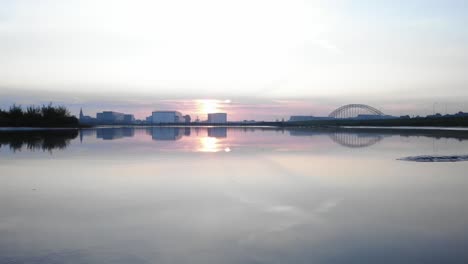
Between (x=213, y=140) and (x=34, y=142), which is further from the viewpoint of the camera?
(x=213, y=140)

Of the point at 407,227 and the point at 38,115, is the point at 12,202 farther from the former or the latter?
the point at 38,115

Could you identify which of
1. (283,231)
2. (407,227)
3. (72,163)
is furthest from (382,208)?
(72,163)

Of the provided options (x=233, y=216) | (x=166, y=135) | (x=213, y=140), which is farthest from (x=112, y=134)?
Result: (x=233, y=216)

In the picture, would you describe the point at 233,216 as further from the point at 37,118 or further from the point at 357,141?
the point at 37,118

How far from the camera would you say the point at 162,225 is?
8883 mm

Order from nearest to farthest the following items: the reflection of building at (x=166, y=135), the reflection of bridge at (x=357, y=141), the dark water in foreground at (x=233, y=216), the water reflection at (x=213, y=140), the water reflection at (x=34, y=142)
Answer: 1. the dark water in foreground at (x=233, y=216)
2. the water reflection at (x=34, y=142)
3. the water reflection at (x=213, y=140)
4. the reflection of bridge at (x=357, y=141)
5. the reflection of building at (x=166, y=135)

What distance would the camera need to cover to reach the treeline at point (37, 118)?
265 ft

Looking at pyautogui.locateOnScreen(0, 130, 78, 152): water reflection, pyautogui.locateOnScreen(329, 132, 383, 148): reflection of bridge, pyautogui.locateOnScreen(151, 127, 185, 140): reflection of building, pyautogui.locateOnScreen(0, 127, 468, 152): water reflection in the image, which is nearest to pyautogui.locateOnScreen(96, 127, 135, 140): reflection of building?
pyautogui.locateOnScreen(0, 127, 468, 152): water reflection

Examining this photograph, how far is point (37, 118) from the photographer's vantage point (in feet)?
289

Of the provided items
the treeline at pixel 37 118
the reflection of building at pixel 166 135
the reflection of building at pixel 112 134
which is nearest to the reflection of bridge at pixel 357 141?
the reflection of building at pixel 166 135

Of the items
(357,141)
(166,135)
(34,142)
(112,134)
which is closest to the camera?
(34,142)

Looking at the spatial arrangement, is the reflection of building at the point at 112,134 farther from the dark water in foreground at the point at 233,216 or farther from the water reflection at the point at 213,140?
the dark water in foreground at the point at 233,216

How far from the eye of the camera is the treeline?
80.8 m

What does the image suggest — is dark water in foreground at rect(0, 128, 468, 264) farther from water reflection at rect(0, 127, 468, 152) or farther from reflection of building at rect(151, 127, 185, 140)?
reflection of building at rect(151, 127, 185, 140)
